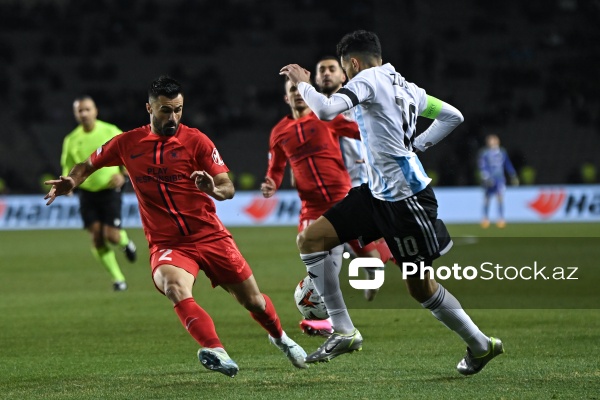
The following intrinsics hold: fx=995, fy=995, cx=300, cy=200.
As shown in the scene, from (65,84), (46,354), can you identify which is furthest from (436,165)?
(46,354)

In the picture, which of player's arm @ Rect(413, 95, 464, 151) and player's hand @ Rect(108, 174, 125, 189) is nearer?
player's arm @ Rect(413, 95, 464, 151)

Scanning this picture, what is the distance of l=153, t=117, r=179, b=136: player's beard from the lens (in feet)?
21.6

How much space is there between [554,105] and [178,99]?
2940 cm

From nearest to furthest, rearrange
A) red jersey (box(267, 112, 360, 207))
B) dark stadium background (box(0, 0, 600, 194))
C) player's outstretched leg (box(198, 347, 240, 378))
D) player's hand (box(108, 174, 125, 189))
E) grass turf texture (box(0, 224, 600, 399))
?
player's outstretched leg (box(198, 347, 240, 378)) → grass turf texture (box(0, 224, 600, 399)) → red jersey (box(267, 112, 360, 207)) → player's hand (box(108, 174, 125, 189)) → dark stadium background (box(0, 0, 600, 194))

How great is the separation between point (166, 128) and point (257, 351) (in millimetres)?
2296

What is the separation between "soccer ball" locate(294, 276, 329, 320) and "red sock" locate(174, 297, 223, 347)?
242cm

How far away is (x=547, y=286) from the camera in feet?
42.1

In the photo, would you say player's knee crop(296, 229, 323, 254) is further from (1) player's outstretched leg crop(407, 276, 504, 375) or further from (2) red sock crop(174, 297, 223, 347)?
(2) red sock crop(174, 297, 223, 347)

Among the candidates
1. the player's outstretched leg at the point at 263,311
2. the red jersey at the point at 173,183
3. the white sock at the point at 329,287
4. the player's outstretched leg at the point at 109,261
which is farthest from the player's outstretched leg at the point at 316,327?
the player's outstretched leg at the point at 109,261

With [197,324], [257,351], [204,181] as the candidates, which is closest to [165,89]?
[204,181]

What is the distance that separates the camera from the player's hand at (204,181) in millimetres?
6037

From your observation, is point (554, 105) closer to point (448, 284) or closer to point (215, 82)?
point (215, 82)

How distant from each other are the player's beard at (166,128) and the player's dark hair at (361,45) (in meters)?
1.21

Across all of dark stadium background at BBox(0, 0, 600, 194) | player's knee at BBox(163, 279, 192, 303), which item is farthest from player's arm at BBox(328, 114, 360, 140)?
dark stadium background at BBox(0, 0, 600, 194)
